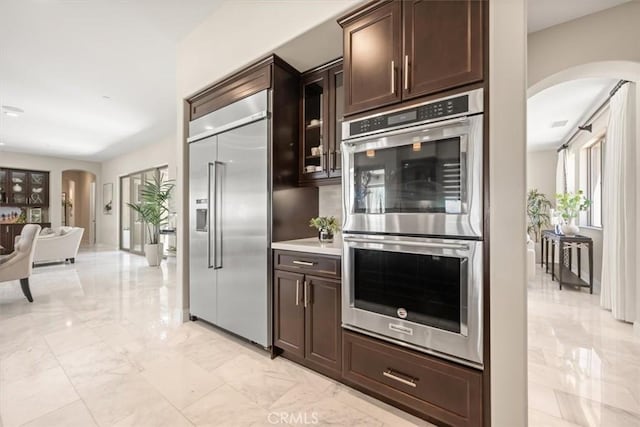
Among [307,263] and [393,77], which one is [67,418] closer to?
[307,263]

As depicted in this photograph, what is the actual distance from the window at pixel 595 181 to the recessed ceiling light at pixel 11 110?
9702 mm

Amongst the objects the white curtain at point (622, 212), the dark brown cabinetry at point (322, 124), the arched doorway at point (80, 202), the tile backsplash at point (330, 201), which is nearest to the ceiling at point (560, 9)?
the white curtain at point (622, 212)

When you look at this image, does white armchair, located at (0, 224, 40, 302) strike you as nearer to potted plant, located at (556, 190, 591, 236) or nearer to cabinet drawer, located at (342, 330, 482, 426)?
cabinet drawer, located at (342, 330, 482, 426)

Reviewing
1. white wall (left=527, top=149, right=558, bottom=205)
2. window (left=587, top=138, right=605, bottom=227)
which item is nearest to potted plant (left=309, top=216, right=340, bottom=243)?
window (left=587, top=138, right=605, bottom=227)

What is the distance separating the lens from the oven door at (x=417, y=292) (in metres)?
1.36

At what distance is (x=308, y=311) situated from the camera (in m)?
2.06

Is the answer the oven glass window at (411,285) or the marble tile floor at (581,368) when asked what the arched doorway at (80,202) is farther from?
the marble tile floor at (581,368)

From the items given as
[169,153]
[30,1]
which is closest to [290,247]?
[30,1]

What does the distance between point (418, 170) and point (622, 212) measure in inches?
125

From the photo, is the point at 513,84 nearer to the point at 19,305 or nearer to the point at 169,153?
the point at 19,305

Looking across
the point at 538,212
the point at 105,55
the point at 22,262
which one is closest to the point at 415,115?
→ the point at 105,55

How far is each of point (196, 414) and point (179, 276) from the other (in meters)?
1.78

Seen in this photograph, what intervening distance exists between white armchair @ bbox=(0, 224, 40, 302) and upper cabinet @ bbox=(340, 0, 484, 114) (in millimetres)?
4666

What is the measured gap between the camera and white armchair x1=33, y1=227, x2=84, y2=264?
579 centimetres
